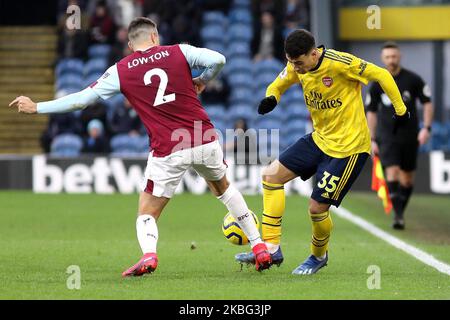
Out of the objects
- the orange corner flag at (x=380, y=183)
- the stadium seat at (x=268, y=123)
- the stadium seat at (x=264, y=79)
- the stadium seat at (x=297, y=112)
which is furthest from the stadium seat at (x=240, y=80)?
the orange corner flag at (x=380, y=183)

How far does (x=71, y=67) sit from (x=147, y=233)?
1512 centimetres

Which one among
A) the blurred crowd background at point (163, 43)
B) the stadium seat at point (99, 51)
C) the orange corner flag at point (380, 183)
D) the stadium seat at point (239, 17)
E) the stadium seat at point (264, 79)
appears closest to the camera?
the orange corner flag at point (380, 183)

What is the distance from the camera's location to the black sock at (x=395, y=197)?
44.9ft

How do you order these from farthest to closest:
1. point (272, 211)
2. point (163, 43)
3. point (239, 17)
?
1. point (239, 17)
2. point (163, 43)
3. point (272, 211)

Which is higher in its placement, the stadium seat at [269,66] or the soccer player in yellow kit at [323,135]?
the stadium seat at [269,66]

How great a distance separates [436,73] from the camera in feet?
79.9

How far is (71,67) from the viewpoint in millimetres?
23188

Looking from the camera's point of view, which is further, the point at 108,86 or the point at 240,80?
the point at 240,80

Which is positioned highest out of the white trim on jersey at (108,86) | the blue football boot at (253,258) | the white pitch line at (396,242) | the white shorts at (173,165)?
the white trim on jersey at (108,86)

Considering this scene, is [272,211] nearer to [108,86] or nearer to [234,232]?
[234,232]

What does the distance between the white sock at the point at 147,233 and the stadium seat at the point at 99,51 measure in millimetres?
15076

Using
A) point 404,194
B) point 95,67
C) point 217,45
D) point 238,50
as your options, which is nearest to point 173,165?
point 404,194

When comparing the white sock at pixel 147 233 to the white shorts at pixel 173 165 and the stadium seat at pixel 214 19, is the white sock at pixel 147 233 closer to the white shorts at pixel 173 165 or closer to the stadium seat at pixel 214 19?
the white shorts at pixel 173 165

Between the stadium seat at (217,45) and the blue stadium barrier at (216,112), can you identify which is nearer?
the blue stadium barrier at (216,112)
